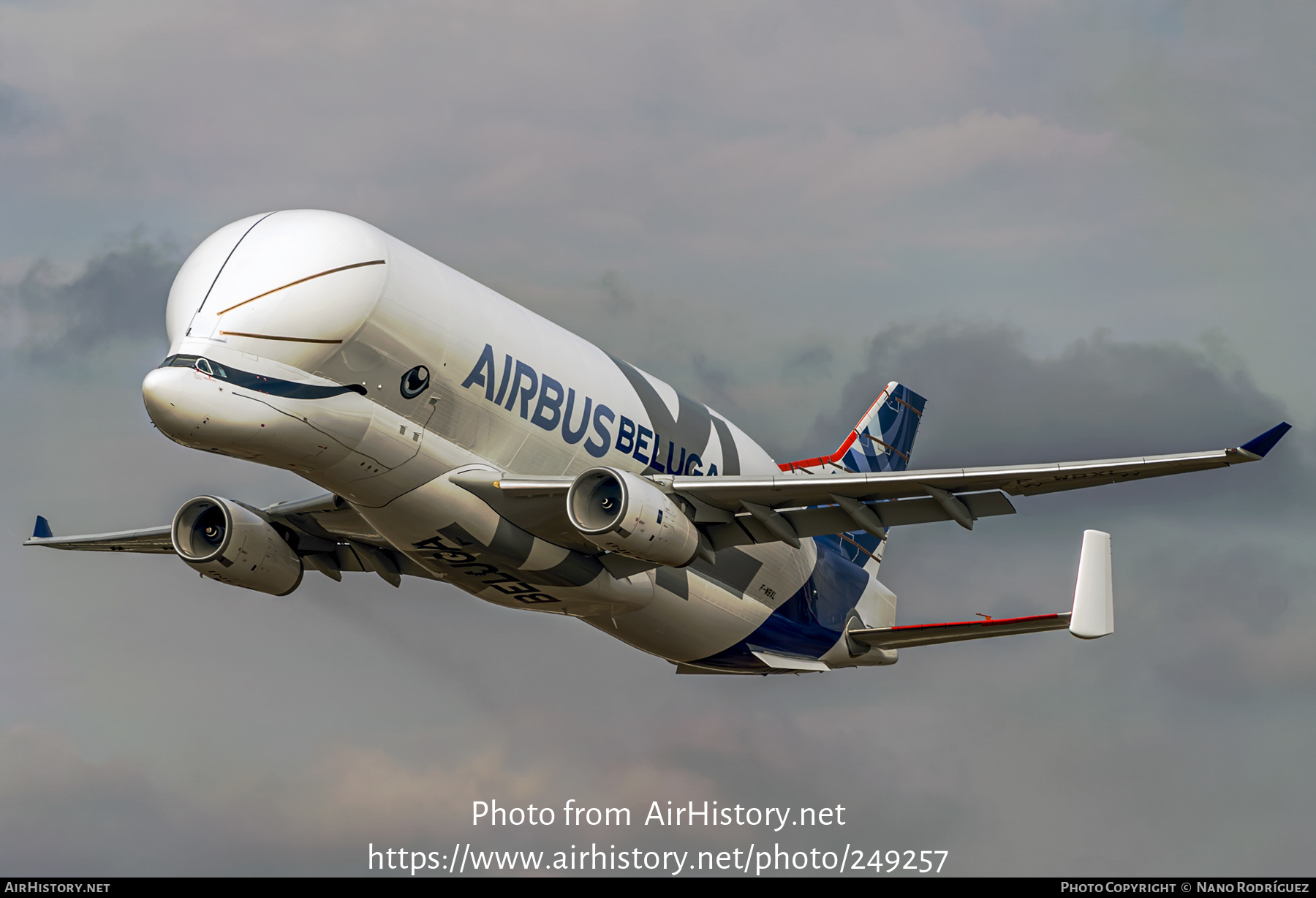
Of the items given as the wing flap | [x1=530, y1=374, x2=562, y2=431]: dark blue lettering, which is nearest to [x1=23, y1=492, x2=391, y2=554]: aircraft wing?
[x1=530, y1=374, x2=562, y2=431]: dark blue lettering

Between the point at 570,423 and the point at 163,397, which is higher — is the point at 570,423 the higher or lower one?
the higher one

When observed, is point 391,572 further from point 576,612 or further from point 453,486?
point 453,486

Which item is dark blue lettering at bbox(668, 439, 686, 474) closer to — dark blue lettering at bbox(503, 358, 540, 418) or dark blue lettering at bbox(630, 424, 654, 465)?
dark blue lettering at bbox(630, 424, 654, 465)

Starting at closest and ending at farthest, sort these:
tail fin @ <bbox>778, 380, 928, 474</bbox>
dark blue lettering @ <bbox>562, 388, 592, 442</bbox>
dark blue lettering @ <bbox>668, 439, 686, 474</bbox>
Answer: dark blue lettering @ <bbox>562, 388, 592, 442</bbox> < dark blue lettering @ <bbox>668, 439, 686, 474</bbox> < tail fin @ <bbox>778, 380, 928, 474</bbox>

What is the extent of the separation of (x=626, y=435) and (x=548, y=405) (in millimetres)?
2517

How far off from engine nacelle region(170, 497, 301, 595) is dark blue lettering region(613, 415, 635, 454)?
9.57 meters

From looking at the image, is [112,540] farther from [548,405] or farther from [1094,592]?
[1094,592]

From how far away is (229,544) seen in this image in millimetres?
37094

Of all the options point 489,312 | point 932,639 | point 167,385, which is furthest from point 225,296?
point 932,639

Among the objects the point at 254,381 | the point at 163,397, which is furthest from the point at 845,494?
the point at 163,397

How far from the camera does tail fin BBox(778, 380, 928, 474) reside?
47688 millimetres

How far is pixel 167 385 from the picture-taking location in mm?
28562

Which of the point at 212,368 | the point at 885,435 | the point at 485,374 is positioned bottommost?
the point at 212,368

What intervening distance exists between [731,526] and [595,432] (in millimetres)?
3640
